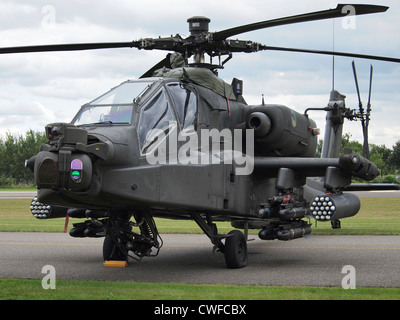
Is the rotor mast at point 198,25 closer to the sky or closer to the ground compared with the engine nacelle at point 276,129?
closer to the sky

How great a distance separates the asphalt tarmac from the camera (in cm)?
1092

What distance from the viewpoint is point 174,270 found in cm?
1221

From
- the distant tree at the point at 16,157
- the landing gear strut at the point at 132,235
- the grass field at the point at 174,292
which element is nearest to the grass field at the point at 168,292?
the grass field at the point at 174,292

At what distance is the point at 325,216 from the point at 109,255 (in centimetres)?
467

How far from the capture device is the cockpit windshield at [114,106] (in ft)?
35.1

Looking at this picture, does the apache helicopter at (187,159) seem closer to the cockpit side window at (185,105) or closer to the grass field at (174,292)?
the cockpit side window at (185,105)

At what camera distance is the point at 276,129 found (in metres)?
13.7

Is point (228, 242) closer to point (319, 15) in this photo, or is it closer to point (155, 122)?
point (155, 122)

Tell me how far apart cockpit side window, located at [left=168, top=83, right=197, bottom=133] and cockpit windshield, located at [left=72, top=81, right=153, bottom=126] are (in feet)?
1.79

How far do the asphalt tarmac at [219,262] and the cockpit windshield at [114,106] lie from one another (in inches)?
110

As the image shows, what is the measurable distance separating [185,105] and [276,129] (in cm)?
271

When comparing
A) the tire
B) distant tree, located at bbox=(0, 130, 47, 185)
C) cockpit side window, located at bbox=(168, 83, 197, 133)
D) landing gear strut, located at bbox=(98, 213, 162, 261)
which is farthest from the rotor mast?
distant tree, located at bbox=(0, 130, 47, 185)

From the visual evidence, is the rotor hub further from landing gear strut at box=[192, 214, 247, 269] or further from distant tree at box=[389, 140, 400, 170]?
distant tree at box=[389, 140, 400, 170]
